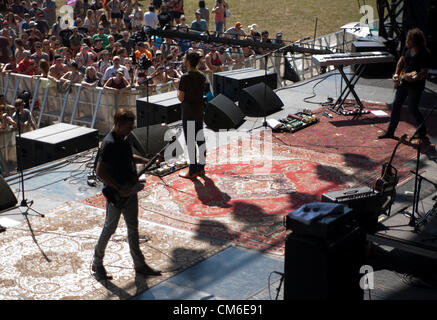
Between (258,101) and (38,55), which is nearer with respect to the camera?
(258,101)

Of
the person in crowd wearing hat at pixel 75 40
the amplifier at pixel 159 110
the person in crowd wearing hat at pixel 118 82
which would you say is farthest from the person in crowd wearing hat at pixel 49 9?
the amplifier at pixel 159 110

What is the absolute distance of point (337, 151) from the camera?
10047mm

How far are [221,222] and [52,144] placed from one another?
3.32 metres

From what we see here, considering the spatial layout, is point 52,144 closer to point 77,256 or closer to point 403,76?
point 77,256

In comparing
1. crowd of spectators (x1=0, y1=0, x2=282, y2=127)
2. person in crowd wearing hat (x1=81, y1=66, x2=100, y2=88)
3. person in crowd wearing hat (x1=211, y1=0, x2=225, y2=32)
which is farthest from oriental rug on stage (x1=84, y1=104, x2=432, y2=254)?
person in crowd wearing hat (x1=211, y1=0, x2=225, y2=32)

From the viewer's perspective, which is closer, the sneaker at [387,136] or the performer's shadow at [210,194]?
the performer's shadow at [210,194]

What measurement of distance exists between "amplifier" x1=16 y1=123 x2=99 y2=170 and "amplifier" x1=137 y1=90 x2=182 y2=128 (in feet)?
5.02

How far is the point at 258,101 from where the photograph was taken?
11.8 m

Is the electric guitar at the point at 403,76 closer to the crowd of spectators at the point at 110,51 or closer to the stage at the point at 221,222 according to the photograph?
the stage at the point at 221,222

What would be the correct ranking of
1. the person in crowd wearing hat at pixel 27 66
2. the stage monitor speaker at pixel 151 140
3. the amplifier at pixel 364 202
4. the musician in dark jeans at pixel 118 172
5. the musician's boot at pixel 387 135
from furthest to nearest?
the person in crowd wearing hat at pixel 27 66, the musician's boot at pixel 387 135, the stage monitor speaker at pixel 151 140, the amplifier at pixel 364 202, the musician in dark jeans at pixel 118 172

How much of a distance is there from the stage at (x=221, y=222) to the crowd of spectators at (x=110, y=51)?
204 centimetres

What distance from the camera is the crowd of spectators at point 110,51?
544 inches

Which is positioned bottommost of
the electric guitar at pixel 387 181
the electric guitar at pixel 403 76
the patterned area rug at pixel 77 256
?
the patterned area rug at pixel 77 256

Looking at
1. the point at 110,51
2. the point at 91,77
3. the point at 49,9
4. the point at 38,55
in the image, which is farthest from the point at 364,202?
the point at 49,9
